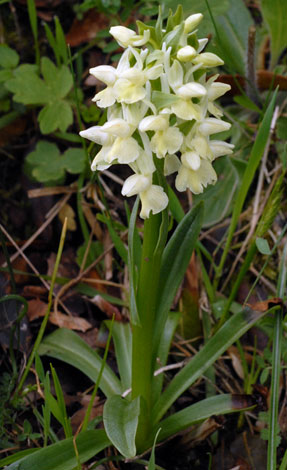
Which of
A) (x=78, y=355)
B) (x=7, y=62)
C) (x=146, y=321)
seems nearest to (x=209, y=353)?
(x=146, y=321)

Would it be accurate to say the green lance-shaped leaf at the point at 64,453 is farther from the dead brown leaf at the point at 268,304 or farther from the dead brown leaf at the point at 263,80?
the dead brown leaf at the point at 263,80

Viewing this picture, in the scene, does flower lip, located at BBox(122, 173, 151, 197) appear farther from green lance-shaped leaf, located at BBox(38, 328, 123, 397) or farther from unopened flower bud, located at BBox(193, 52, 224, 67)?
green lance-shaped leaf, located at BBox(38, 328, 123, 397)

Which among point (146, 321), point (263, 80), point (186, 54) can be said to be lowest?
point (146, 321)

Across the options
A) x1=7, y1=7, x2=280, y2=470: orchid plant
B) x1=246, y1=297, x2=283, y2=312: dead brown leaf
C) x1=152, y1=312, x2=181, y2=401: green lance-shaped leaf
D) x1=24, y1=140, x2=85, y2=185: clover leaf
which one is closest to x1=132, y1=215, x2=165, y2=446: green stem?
x1=7, y1=7, x2=280, y2=470: orchid plant

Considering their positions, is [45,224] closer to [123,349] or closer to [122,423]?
[123,349]

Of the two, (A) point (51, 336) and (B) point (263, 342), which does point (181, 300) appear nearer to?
(B) point (263, 342)

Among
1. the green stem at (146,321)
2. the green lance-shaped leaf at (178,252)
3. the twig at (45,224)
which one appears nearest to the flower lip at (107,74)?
the green stem at (146,321)
